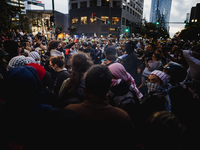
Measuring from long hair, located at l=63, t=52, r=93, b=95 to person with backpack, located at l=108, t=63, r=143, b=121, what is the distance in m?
0.52

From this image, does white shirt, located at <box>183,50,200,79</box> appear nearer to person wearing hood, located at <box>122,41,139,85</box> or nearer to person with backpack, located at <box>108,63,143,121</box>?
person wearing hood, located at <box>122,41,139,85</box>

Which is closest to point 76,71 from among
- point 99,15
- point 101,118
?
point 101,118

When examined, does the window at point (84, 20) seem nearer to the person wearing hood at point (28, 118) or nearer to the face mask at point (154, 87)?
the face mask at point (154, 87)

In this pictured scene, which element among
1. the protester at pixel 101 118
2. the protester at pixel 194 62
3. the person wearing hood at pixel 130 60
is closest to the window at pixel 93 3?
the person wearing hood at pixel 130 60

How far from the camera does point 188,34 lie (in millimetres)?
28281

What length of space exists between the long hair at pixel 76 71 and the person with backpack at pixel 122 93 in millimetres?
518

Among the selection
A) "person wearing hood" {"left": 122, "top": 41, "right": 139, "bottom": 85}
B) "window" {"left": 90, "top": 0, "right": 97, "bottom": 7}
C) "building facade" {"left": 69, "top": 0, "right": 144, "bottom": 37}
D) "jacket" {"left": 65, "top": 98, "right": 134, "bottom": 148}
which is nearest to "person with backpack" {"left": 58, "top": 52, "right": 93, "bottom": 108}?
"jacket" {"left": 65, "top": 98, "right": 134, "bottom": 148}

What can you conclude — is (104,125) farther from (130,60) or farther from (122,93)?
(130,60)

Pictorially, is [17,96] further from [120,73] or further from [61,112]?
[120,73]

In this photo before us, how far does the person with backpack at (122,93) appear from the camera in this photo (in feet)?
6.93

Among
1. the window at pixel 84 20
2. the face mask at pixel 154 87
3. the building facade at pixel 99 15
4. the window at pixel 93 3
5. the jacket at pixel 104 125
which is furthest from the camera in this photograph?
the window at pixel 84 20

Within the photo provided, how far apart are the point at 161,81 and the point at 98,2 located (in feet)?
182

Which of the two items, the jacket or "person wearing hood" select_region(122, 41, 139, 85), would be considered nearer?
the jacket

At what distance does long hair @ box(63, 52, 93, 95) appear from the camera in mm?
2086
